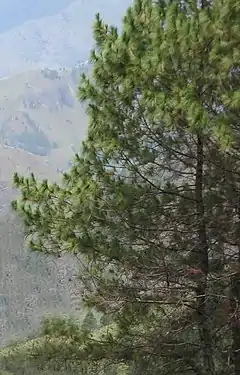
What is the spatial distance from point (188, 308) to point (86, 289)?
1028 mm

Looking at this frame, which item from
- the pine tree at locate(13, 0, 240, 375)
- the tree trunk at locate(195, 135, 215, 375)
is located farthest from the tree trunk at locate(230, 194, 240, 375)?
the tree trunk at locate(195, 135, 215, 375)

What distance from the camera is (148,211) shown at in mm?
5055

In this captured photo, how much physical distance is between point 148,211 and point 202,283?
0.83 metres

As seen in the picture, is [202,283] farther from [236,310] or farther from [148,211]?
[148,211]

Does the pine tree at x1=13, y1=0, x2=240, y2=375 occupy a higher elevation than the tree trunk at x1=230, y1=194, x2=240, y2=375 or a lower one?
higher

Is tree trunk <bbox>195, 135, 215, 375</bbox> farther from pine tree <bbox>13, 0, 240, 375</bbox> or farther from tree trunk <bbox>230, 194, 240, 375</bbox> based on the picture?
tree trunk <bbox>230, 194, 240, 375</bbox>

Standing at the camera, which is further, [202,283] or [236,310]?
[202,283]

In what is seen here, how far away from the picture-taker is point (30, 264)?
2963 inches

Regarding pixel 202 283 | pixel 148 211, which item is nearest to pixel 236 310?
pixel 202 283

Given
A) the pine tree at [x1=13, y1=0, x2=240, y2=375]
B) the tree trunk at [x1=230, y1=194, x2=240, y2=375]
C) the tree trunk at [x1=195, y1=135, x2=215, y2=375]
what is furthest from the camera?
the tree trunk at [x1=195, y1=135, x2=215, y2=375]

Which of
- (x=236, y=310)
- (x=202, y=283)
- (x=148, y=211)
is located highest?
(x=148, y=211)

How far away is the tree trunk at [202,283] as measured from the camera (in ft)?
15.9

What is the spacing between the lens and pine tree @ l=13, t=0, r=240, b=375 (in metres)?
4.58

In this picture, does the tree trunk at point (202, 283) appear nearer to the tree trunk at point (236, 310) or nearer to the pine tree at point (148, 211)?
the pine tree at point (148, 211)
